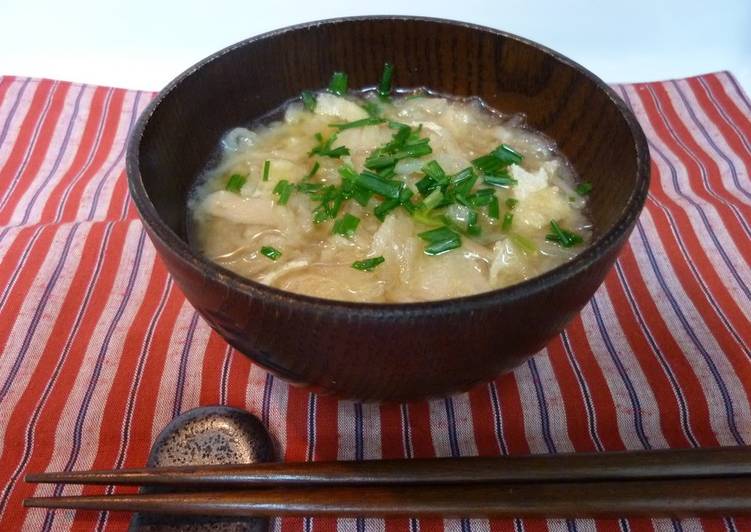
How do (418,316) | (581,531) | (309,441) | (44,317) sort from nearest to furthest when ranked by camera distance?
(418,316) < (581,531) < (309,441) < (44,317)

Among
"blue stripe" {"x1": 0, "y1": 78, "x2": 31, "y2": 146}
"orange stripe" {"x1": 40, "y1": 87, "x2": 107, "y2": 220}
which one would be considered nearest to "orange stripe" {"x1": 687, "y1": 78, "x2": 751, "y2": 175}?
"orange stripe" {"x1": 40, "y1": 87, "x2": 107, "y2": 220}

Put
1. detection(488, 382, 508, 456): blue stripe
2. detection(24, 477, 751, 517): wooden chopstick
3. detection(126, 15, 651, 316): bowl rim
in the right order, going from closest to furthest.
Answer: detection(126, 15, 651, 316): bowl rim < detection(24, 477, 751, 517): wooden chopstick < detection(488, 382, 508, 456): blue stripe

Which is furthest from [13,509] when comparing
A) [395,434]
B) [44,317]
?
[395,434]

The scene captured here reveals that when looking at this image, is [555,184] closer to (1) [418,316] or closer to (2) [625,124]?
(2) [625,124]

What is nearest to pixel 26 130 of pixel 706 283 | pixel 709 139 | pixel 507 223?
pixel 507 223

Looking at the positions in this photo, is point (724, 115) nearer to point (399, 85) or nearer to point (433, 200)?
point (399, 85)

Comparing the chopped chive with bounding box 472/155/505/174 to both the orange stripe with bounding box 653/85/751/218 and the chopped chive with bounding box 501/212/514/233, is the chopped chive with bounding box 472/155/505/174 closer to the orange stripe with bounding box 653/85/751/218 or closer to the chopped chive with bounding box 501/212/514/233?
the chopped chive with bounding box 501/212/514/233
